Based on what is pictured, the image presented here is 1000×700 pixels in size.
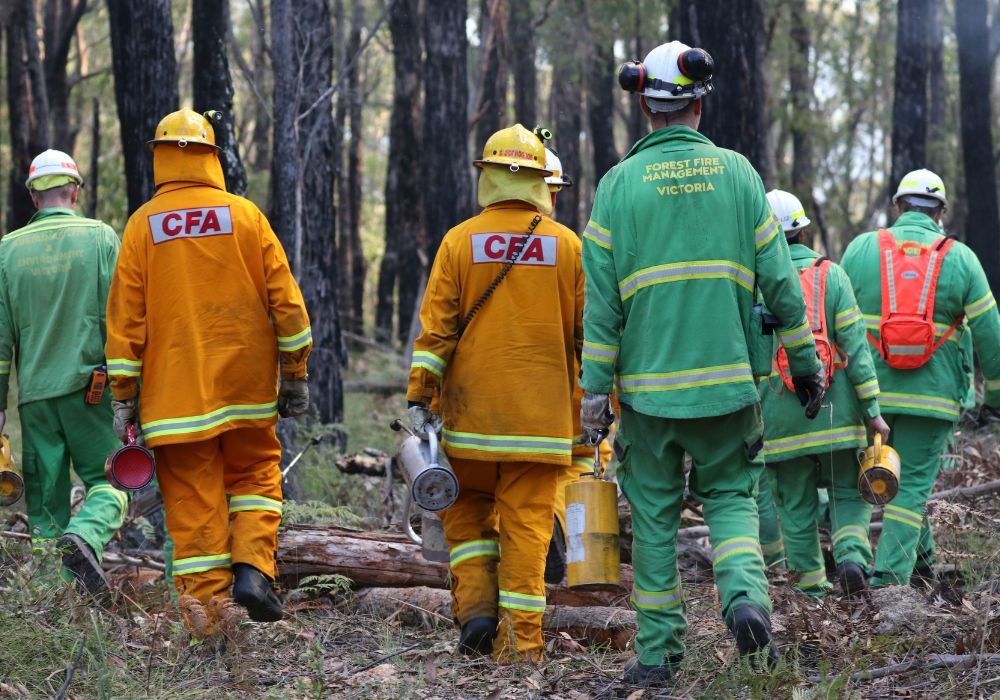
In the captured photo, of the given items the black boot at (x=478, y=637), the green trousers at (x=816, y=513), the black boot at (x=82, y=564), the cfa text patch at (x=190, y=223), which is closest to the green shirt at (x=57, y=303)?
the black boot at (x=82, y=564)

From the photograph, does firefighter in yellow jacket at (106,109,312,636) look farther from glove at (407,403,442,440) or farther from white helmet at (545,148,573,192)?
white helmet at (545,148,573,192)

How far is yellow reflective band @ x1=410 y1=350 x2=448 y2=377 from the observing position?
5242mm

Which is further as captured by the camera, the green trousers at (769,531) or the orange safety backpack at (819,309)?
the green trousers at (769,531)

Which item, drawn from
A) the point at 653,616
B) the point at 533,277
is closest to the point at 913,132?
the point at 533,277

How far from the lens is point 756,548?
14.6ft

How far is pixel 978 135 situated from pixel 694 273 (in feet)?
38.6

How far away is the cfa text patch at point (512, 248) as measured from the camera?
5.32 m

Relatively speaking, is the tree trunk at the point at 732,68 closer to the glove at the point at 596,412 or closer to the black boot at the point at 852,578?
the black boot at the point at 852,578

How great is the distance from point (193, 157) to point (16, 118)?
12.6 metres

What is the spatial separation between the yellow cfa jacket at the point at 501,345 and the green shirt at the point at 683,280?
0.67m

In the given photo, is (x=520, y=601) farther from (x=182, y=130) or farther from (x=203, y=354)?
(x=182, y=130)

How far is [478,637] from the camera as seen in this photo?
17.1ft

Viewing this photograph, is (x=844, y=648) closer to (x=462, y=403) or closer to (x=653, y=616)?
(x=653, y=616)

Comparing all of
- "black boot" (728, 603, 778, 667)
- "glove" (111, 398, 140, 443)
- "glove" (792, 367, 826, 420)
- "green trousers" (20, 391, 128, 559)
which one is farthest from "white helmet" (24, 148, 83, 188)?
"black boot" (728, 603, 778, 667)
